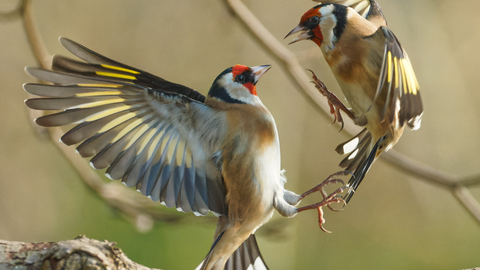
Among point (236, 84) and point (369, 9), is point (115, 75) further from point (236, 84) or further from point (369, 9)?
point (369, 9)

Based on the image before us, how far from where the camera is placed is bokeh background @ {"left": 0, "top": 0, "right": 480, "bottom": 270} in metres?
1.92

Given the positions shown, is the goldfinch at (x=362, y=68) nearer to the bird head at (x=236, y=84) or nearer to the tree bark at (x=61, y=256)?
the bird head at (x=236, y=84)

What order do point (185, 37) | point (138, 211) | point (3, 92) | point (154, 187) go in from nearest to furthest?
1. point (154, 187)
2. point (138, 211)
3. point (3, 92)
4. point (185, 37)

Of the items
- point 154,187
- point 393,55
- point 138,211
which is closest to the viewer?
point 393,55

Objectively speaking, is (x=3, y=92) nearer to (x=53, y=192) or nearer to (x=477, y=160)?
(x=53, y=192)

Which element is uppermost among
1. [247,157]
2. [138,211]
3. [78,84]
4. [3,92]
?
[3,92]

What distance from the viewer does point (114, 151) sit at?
Answer: 80 cm

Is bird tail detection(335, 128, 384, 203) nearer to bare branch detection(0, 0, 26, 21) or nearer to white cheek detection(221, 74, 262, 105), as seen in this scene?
white cheek detection(221, 74, 262, 105)

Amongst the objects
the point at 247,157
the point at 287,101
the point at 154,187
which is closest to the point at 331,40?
the point at 247,157

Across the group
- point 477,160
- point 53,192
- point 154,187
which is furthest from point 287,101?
point 154,187

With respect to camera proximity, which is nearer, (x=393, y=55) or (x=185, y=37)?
(x=393, y=55)

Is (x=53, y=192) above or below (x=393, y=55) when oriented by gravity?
below

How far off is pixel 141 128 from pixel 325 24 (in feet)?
1.38

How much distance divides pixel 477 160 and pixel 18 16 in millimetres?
2206
